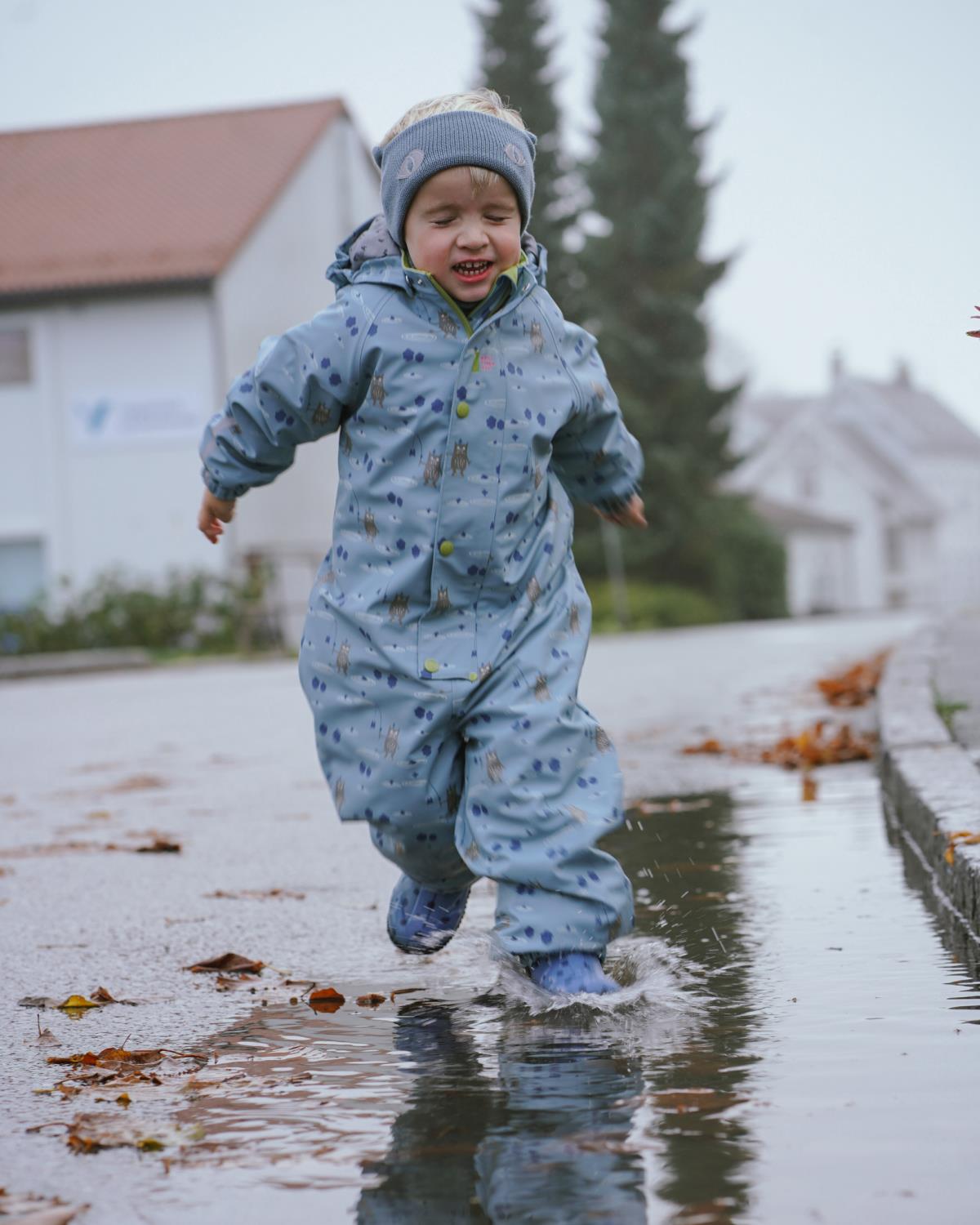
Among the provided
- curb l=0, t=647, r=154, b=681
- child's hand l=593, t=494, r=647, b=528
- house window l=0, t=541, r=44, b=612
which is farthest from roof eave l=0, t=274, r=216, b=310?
child's hand l=593, t=494, r=647, b=528

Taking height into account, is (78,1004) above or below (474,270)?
below

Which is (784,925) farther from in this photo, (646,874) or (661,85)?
(661,85)

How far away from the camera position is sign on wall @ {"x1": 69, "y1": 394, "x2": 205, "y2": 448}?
2905 centimetres

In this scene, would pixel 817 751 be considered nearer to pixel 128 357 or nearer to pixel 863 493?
pixel 128 357

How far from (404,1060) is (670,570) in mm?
38314

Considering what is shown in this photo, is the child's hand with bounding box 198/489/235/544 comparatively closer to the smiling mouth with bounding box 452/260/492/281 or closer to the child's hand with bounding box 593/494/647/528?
the smiling mouth with bounding box 452/260/492/281

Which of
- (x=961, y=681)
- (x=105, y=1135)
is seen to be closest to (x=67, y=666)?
(x=961, y=681)

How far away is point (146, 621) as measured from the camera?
2731 cm

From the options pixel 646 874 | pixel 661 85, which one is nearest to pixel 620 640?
pixel 661 85

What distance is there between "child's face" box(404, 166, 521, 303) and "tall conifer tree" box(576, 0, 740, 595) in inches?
1416

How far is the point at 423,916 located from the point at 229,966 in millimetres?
432

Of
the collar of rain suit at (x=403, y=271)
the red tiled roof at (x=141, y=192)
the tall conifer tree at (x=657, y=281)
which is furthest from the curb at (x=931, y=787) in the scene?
the tall conifer tree at (x=657, y=281)

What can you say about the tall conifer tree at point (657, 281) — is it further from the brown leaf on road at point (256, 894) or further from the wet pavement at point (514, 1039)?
the brown leaf on road at point (256, 894)

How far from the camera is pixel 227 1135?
2.35 m
